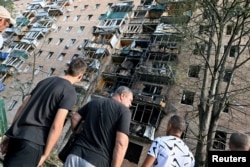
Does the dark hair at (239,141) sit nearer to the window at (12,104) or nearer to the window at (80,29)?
the window at (12,104)

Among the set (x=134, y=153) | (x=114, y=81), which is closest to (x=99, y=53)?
(x=114, y=81)

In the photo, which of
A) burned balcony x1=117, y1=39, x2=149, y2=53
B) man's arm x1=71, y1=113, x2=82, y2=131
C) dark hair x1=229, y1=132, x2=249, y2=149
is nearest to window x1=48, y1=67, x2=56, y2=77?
burned balcony x1=117, y1=39, x2=149, y2=53

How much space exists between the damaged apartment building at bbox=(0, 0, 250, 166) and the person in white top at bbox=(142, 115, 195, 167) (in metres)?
8.04

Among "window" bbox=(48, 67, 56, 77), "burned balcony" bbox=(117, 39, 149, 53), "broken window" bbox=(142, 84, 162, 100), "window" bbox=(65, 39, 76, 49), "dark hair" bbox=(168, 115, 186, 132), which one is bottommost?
"dark hair" bbox=(168, 115, 186, 132)

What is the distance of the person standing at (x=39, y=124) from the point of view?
289 centimetres

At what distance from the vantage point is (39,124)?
3025 mm

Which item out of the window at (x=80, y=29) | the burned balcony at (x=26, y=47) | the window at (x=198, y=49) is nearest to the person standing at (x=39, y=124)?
the window at (x=198, y=49)

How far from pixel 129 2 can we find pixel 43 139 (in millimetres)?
31783

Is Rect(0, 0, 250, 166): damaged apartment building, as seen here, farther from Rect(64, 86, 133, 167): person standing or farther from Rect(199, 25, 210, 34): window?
Rect(64, 86, 133, 167): person standing

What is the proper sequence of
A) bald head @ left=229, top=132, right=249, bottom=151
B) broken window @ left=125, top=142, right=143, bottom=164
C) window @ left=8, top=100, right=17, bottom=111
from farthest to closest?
window @ left=8, top=100, right=17, bottom=111
broken window @ left=125, top=142, right=143, bottom=164
bald head @ left=229, top=132, right=249, bottom=151

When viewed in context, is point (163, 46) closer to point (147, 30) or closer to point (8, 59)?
point (147, 30)

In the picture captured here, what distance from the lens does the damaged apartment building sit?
19859 millimetres

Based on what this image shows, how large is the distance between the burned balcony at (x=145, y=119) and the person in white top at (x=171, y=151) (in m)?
15.4

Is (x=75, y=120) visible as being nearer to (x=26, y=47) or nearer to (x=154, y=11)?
(x=154, y=11)
